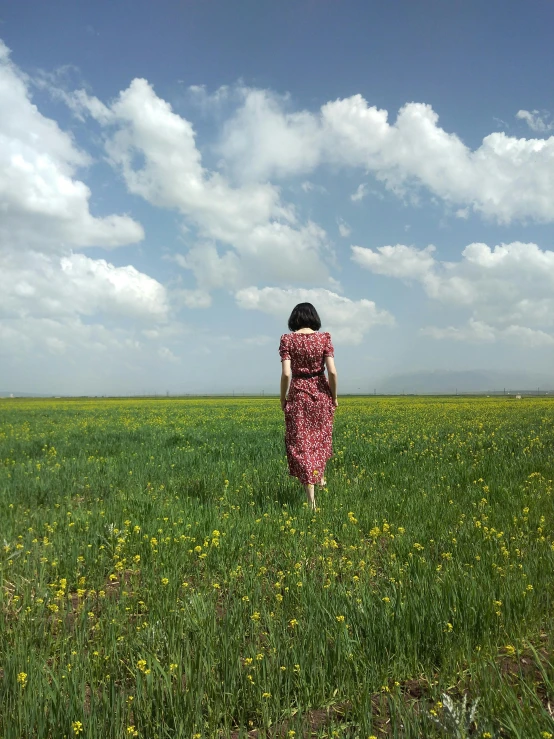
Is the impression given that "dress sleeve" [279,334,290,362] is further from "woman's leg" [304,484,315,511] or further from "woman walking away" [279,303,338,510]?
"woman's leg" [304,484,315,511]

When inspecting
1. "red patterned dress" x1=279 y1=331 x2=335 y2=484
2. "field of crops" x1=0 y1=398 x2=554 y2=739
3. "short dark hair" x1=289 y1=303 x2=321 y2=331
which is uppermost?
"short dark hair" x1=289 y1=303 x2=321 y2=331

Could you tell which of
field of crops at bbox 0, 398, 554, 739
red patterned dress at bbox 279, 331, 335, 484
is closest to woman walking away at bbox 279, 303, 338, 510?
red patterned dress at bbox 279, 331, 335, 484

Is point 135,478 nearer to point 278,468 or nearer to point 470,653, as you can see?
point 278,468

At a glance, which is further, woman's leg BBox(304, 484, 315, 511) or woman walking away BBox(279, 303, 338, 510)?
woman walking away BBox(279, 303, 338, 510)

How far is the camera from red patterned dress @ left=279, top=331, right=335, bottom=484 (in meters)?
6.45

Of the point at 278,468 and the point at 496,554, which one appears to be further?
the point at 278,468

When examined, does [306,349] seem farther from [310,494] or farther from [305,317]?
[310,494]

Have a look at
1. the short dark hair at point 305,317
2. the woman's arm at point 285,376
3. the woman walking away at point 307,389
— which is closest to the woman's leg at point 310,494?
the woman walking away at point 307,389

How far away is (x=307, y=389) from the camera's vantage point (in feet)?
21.6

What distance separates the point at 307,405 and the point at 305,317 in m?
1.17

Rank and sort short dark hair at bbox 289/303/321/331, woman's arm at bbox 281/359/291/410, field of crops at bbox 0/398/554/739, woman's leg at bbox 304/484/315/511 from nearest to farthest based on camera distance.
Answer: field of crops at bbox 0/398/554/739
woman's leg at bbox 304/484/315/511
woman's arm at bbox 281/359/291/410
short dark hair at bbox 289/303/321/331

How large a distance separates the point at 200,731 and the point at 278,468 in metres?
6.62

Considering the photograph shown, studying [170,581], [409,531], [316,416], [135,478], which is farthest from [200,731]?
[135,478]

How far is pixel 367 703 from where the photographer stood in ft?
7.17
